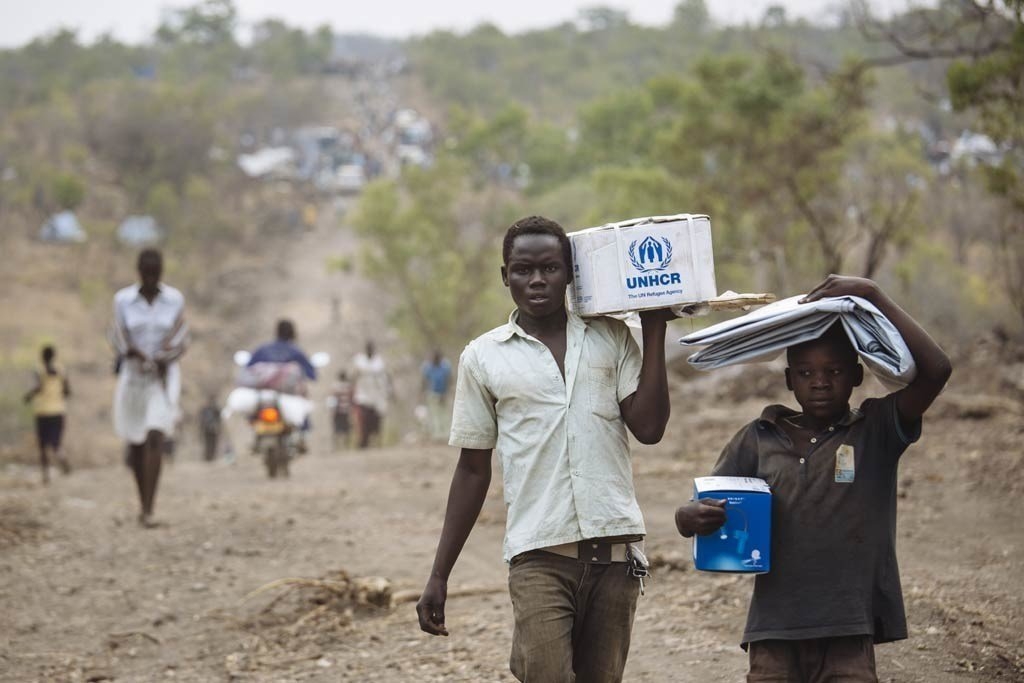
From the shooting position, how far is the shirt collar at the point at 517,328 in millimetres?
3395

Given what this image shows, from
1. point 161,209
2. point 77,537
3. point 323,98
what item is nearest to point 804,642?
point 77,537

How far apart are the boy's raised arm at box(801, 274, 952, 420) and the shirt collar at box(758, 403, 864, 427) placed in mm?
139

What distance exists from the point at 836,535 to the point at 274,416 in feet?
32.1

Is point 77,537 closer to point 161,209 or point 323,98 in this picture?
point 161,209

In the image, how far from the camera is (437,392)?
17688 millimetres

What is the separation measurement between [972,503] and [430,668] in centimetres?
439

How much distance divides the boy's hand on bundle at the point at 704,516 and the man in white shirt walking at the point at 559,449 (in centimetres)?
17

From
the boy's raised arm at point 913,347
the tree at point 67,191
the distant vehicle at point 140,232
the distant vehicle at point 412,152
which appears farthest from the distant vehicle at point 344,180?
the boy's raised arm at point 913,347

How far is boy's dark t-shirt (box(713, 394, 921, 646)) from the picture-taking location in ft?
10.5

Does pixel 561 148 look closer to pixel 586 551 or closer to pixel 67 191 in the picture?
pixel 67 191

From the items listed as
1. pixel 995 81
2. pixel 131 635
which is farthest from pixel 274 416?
pixel 995 81

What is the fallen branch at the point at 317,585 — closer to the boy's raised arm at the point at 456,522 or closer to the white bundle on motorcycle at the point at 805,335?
the boy's raised arm at the point at 456,522

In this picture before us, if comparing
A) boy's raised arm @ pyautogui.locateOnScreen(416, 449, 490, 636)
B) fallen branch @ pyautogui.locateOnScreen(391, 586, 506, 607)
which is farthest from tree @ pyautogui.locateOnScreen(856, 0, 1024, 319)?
boy's raised arm @ pyautogui.locateOnScreen(416, 449, 490, 636)

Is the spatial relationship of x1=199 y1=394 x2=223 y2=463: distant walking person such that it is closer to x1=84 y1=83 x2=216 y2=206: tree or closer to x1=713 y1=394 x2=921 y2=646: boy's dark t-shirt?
x1=713 y1=394 x2=921 y2=646: boy's dark t-shirt
